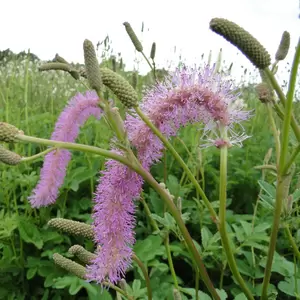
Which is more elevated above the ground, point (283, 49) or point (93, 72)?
point (283, 49)

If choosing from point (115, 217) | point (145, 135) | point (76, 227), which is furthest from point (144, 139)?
point (76, 227)

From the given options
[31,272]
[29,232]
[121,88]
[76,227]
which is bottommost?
[31,272]

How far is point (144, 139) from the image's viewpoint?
0.80 metres

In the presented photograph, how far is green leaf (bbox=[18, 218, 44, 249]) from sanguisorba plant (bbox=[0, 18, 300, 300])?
1144mm

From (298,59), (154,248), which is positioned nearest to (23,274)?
(154,248)

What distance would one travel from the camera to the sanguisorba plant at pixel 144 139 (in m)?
0.72

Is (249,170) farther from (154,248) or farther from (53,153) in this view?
(53,153)

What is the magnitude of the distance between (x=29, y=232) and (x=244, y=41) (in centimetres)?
153

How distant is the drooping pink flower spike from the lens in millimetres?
781

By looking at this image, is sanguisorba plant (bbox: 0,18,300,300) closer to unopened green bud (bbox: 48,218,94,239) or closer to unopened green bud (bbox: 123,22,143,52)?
unopened green bud (bbox: 48,218,94,239)

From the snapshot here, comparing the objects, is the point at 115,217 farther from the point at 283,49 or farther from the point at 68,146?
the point at 283,49

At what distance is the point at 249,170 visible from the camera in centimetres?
251

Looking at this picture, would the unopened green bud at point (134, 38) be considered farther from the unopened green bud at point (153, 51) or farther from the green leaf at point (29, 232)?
the green leaf at point (29, 232)

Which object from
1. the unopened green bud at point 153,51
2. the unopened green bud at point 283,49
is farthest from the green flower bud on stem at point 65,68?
the unopened green bud at point 153,51
